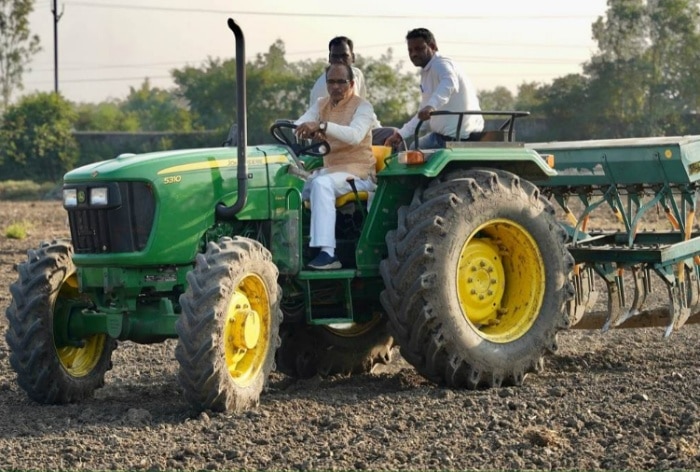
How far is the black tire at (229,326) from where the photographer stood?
6.96 metres

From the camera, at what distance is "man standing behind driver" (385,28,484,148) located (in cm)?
939

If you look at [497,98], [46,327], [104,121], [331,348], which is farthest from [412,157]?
[497,98]

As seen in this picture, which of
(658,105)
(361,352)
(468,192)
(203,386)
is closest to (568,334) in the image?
(361,352)

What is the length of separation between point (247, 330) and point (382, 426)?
103 centimetres

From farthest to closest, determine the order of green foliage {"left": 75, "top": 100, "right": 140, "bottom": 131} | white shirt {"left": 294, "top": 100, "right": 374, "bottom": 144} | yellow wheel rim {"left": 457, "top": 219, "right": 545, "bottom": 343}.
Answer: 1. green foliage {"left": 75, "top": 100, "right": 140, "bottom": 131}
2. yellow wheel rim {"left": 457, "top": 219, "right": 545, "bottom": 343}
3. white shirt {"left": 294, "top": 100, "right": 374, "bottom": 144}

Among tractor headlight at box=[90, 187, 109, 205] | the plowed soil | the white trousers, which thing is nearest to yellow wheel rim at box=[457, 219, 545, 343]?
the plowed soil

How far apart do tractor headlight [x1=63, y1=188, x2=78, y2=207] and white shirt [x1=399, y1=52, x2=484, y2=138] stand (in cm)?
256

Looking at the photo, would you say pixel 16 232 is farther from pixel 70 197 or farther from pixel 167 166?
pixel 167 166

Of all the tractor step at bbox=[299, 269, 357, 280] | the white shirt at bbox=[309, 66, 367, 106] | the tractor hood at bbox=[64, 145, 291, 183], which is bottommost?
the tractor step at bbox=[299, 269, 357, 280]

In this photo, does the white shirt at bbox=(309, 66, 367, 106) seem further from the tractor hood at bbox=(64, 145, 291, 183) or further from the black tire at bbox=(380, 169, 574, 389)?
the tractor hood at bbox=(64, 145, 291, 183)

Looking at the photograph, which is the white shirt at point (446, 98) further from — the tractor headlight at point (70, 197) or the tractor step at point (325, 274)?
the tractor headlight at point (70, 197)

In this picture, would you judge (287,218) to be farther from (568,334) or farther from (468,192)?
(568,334)

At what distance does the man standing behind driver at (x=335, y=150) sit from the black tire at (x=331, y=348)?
109 centimetres

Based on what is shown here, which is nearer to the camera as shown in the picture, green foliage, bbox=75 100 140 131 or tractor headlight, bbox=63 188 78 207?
tractor headlight, bbox=63 188 78 207
